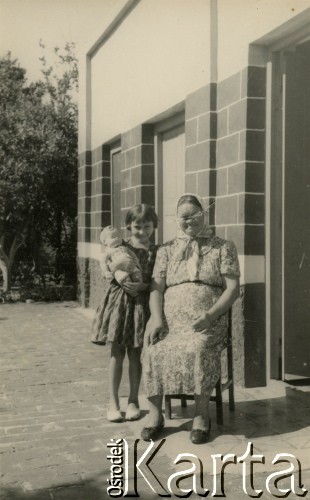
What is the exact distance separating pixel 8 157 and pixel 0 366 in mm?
6408

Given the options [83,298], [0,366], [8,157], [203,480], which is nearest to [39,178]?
[8,157]

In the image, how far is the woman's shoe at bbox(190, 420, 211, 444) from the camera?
4.07m

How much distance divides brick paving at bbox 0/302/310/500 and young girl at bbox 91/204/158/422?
27 cm

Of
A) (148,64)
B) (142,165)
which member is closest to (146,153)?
(142,165)

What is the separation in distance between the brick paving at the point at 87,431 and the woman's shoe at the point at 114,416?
0.05m

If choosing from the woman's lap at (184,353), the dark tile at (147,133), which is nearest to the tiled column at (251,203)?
the woman's lap at (184,353)

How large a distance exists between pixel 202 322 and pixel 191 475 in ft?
3.34

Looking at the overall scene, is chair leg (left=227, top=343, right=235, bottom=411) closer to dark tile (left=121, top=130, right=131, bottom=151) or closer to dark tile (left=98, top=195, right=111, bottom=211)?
dark tile (left=121, top=130, right=131, bottom=151)

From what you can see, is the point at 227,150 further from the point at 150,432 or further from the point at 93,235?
the point at 93,235

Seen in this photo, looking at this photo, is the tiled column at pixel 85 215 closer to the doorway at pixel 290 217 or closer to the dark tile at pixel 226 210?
the dark tile at pixel 226 210

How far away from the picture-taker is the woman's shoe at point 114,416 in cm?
457

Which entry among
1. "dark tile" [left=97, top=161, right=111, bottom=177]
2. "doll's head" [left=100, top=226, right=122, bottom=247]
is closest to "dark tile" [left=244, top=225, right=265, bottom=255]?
"doll's head" [left=100, top=226, right=122, bottom=247]

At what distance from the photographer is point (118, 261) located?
450 cm

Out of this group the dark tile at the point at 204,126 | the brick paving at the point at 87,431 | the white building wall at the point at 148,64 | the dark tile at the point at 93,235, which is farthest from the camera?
the dark tile at the point at 93,235
